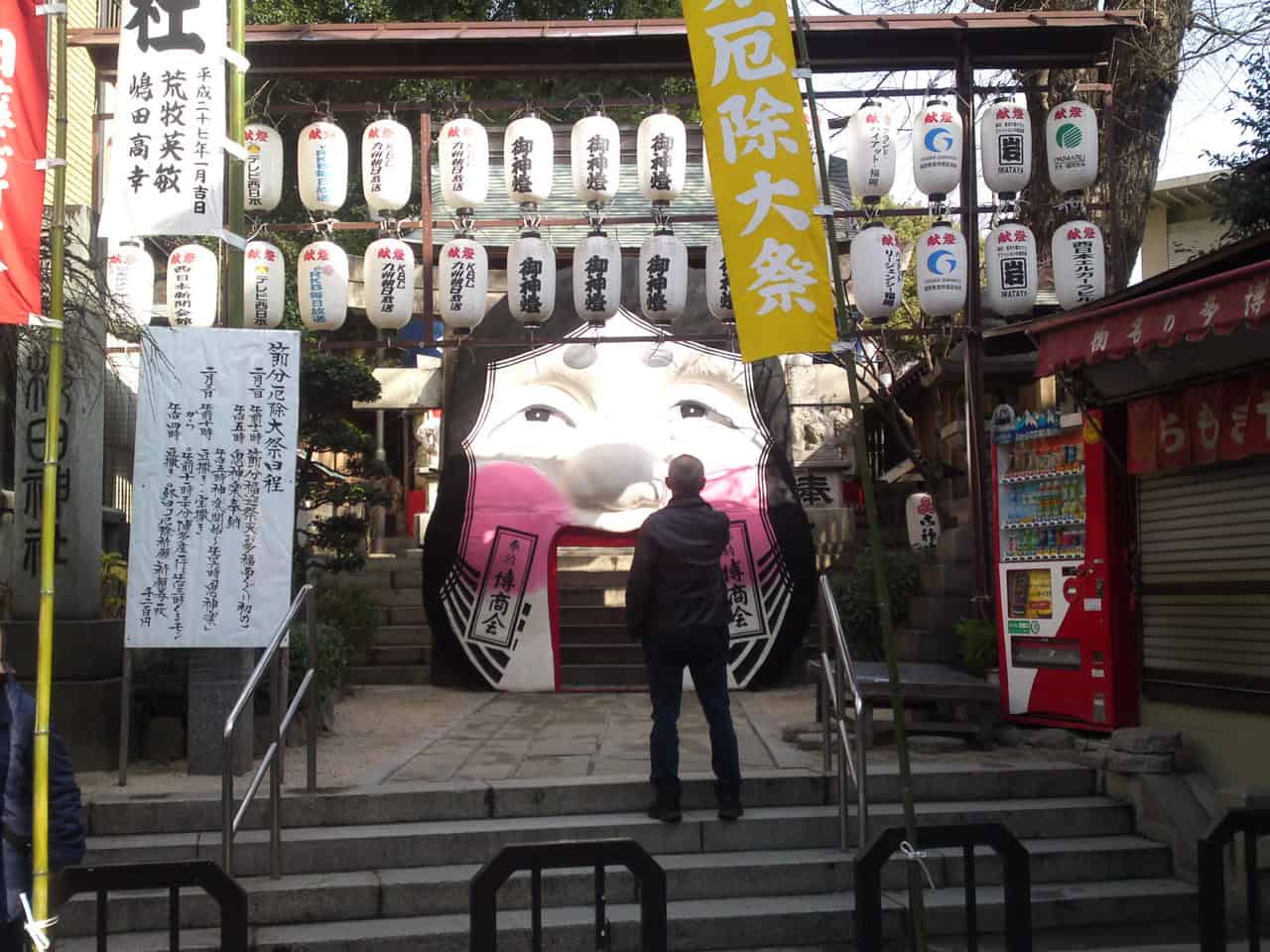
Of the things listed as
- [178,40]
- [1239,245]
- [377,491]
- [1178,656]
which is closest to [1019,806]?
[1178,656]

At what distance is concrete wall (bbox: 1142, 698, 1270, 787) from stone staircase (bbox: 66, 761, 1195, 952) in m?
0.54

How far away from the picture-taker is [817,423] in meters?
17.6

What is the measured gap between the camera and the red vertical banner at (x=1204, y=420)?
706 centimetres

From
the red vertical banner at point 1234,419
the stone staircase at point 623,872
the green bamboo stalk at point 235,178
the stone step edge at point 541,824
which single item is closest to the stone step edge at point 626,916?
the stone staircase at point 623,872

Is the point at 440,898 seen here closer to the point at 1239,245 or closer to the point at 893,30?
→ the point at 1239,245

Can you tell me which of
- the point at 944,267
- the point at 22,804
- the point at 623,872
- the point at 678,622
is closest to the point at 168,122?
the point at 678,622

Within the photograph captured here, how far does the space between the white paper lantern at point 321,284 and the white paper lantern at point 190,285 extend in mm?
858

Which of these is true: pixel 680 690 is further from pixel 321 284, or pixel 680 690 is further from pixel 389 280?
pixel 321 284

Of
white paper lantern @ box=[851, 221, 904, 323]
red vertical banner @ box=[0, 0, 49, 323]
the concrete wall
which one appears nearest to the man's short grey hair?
the concrete wall

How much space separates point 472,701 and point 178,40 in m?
6.20

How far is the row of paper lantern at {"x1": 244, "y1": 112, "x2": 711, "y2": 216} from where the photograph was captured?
11.2 metres

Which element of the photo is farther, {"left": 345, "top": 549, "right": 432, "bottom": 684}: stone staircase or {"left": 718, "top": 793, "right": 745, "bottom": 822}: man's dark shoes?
{"left": 345, "top": 549, "right": 432, "bottom": 684}: stone staircase

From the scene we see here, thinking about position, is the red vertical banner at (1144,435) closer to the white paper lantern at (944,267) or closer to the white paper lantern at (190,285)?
the white paper lantern at (944,267)

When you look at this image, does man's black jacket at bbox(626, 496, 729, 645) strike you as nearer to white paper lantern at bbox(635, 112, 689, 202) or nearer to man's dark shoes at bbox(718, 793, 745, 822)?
man's dark shoes at bbox(718, 793, 745, 822)
